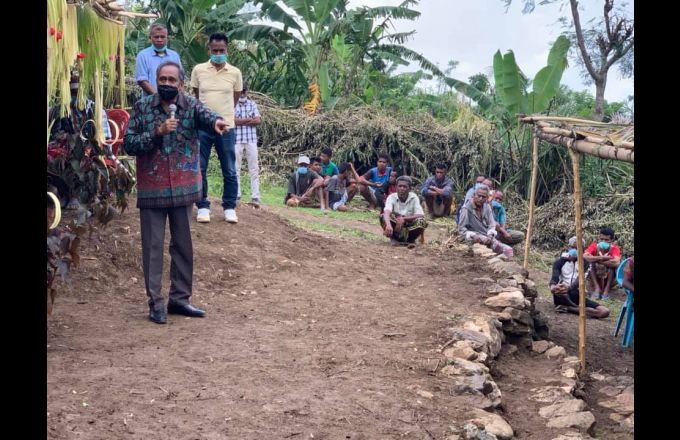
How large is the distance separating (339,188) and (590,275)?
533cm

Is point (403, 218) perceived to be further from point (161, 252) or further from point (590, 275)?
point (161, 252)

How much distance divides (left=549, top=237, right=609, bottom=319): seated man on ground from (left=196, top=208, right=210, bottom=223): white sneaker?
426 cm

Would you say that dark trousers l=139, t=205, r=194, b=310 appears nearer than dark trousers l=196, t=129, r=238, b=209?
Yes

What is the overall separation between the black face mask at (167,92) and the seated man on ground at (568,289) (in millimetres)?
5710

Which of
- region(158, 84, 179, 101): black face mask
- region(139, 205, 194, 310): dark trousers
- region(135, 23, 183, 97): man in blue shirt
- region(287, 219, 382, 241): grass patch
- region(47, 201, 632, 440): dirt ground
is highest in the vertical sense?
region(135, 23, 183, 97): man in blue shirt

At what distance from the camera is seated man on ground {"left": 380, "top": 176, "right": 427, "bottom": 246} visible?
10.3 metres

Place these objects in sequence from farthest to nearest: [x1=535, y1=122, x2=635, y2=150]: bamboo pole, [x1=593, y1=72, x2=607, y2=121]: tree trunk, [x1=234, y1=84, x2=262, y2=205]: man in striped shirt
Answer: [x1=593, y1=72, x2=607, y2=121]: tree trunk → [x1=234, y1=84, x2=262, y2=205]: man in striped shirt → [x1=535, y1=122, x2=635, y2=150]: bamboo pole

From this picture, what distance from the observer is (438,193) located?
1416 centimetres

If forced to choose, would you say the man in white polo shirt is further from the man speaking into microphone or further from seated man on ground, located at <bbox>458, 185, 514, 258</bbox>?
seated man on ground, located at <bbox>458, 185, 514, 258</bbox>

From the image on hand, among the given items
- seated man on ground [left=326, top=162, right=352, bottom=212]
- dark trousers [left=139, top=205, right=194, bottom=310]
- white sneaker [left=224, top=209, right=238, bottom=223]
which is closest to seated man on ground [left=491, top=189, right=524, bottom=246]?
seated man on ground [left=326, top=162, right=352, bottom=212]

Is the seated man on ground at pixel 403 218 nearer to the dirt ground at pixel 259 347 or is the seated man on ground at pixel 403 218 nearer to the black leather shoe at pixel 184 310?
the dirt ground at pixel 259 347

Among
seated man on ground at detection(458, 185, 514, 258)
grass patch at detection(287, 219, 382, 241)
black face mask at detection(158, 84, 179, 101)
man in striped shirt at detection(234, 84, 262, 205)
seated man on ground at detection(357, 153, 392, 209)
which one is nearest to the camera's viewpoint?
black face mask at detection(158, 84, 179, 101)

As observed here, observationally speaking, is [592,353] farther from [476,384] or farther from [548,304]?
[476,384]

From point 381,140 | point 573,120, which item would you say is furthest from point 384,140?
point 573,120
